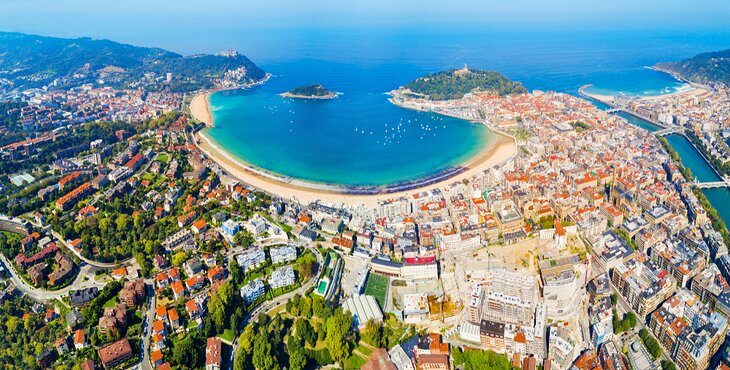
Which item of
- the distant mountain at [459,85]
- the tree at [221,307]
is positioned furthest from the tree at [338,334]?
the distant mountain at [459,85]

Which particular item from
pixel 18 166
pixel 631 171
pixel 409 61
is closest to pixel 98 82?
pixel 18 166

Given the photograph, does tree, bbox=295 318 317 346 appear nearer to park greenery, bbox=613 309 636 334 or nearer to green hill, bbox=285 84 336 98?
park greenery, bbox=613 309 636 334

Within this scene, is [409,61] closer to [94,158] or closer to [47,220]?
[94,158]

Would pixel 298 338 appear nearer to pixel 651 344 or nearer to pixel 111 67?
pixel 651 344

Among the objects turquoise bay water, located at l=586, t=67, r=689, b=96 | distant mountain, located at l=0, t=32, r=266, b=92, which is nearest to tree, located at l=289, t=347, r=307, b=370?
turquoise bay water, located at l=586, t=67, r=689, b=96

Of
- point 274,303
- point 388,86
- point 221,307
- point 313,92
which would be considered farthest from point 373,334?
point 388,86
